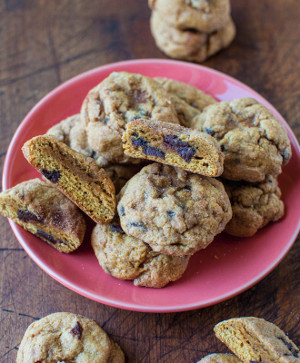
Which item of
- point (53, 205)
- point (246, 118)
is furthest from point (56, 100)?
point (246, 118)

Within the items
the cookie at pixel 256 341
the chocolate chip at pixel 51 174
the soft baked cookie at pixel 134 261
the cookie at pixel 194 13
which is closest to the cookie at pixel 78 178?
the chocolate chip at pixel 51 174

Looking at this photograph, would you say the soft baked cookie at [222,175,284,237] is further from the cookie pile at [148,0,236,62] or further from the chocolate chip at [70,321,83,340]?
the cookie pile at [148,0,236,62]

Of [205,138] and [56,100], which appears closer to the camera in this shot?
[205,138]

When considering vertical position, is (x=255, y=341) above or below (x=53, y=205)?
below

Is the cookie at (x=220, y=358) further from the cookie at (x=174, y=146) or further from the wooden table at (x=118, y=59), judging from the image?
the cookie at (x=174, y=146)

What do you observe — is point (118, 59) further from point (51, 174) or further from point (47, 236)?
point (47, 236)

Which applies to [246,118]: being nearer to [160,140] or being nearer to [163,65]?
[160,140]
